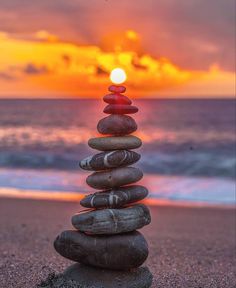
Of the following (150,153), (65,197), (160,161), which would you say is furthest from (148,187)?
(150,153)

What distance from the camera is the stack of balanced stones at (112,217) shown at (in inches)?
325

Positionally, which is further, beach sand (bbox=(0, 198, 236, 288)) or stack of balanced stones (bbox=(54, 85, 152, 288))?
beach sand (bbox=(0, 198, 236, 288))

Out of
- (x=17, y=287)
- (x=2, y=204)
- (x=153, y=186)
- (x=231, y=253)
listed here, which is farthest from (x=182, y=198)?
(x=17, y=287)

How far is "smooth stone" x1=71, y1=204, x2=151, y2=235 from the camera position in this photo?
821 cm

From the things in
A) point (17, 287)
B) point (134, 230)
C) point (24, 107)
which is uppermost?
point (24, 107)

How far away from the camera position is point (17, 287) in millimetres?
9195

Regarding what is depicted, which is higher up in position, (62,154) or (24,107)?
(24,107)

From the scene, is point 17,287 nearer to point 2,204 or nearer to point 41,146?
point 2,204

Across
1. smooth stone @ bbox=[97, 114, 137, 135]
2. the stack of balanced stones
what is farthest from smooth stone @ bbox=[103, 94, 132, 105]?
smooth stone @ bbox=[97, 114, 137, 135]

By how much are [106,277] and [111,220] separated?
82cm

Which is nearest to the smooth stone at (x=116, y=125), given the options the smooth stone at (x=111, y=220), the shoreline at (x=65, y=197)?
the smooth stone at (x=111, y=220)

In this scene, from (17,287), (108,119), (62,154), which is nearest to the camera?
(108,119)

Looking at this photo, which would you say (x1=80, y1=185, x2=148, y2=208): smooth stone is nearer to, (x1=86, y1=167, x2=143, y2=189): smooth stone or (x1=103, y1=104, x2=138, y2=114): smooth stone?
(x1=86, y1=167, x2=143, y2=189): smooth stone

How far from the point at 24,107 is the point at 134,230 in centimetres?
8738
